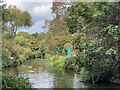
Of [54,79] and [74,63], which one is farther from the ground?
[74,63]

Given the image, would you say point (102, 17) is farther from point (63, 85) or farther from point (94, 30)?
point (63, 85)

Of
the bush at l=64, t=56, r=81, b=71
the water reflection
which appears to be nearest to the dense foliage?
the bush at l=64, t=56, r=81, b=71

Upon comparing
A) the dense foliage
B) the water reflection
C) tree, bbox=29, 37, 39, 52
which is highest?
tree, bbox=29, 37, 39, 52

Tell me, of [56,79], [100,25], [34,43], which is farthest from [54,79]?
[34,43]

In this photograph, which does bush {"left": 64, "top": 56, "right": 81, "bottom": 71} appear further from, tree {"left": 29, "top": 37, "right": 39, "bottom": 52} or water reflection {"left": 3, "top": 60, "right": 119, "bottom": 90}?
tree {"left": 29, "top": 37, "right": 39, "bottom": 52}

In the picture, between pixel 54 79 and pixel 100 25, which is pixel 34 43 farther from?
pixel 100 25

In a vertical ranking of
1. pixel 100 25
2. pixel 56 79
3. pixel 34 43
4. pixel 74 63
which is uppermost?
pixel 34 43

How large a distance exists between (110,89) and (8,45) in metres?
14.1

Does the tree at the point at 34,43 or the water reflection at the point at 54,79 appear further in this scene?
the tree at the point at 34,43

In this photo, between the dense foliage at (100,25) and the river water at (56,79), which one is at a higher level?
the dense foliage at (100,25)

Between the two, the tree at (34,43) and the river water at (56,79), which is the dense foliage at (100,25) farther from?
the tree at (34,43)

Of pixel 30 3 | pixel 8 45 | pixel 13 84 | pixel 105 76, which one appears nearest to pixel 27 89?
pixel 13 84

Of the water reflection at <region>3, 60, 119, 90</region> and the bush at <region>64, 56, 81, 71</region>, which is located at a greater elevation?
the bush at <region>64, 56, 81, 71</region>

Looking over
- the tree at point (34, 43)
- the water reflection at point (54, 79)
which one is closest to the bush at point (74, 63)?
the water reflection at point (54, 79)
